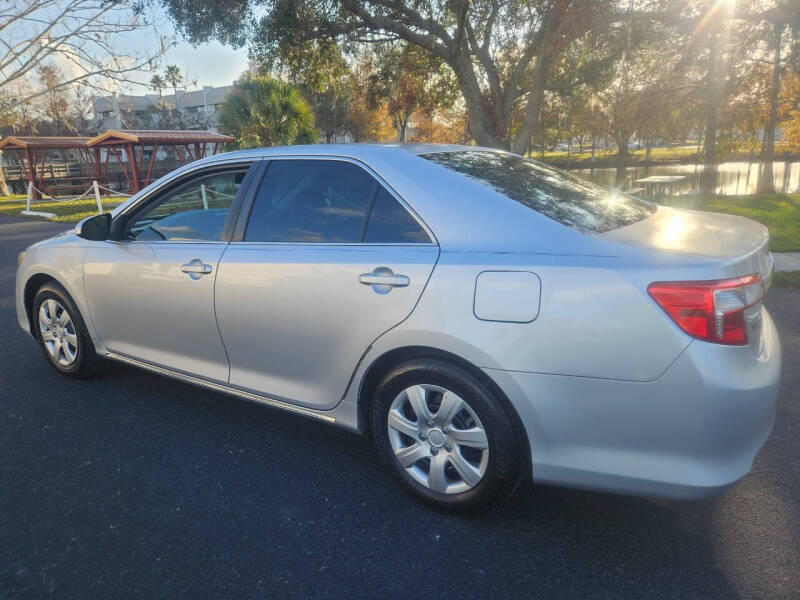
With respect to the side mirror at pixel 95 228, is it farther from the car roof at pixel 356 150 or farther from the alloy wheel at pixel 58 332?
the car roof at pixel 356 150

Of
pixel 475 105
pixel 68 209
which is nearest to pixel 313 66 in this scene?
pixel 475 105

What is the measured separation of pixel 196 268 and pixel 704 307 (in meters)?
2.48

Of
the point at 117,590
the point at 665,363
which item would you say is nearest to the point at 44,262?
the point at 117,590

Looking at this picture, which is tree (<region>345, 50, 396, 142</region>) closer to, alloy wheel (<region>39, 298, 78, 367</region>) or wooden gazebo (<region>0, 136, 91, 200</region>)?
wooden gazebo (<region>0, 136, 91, 200</region>)

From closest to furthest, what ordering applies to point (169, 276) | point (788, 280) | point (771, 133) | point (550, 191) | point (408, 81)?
point (550, 191), point (169, 276), point (788, 280), point (408, 81), point (771, 133)

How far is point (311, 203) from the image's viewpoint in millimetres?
3111

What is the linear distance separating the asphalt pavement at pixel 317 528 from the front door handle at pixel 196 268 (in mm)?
953

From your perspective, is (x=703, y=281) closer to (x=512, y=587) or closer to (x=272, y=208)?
(x=512, y=587)

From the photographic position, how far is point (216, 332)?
3.26 meters

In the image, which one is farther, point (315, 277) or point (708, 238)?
point (315, 277)

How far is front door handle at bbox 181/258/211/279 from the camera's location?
10.6ft

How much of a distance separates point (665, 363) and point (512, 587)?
1.00 meters

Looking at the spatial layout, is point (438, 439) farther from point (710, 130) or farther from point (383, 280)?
point (710, 130)

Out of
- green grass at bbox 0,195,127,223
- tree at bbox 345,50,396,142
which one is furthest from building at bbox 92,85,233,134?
green grass at bbox 0,195,127,223
